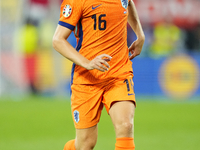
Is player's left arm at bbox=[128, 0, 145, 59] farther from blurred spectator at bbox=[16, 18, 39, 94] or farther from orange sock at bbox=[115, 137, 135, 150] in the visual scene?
blurred spectator at bbox=[16, 18, 39, 94]

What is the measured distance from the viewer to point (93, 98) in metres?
4.43

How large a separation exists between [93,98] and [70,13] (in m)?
0.90

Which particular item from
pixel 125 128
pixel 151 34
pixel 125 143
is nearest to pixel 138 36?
pixel 125 128

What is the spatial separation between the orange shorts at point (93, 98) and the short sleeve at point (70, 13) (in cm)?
69

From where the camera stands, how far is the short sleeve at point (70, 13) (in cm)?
416

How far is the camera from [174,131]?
8797 mm

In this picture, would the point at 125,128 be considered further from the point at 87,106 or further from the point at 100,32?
the point at 100,32

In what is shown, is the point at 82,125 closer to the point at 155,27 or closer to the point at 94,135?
the point at 94,135

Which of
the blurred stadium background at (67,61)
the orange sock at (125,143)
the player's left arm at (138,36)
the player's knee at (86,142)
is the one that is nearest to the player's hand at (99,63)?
the orange sock at (125,143)

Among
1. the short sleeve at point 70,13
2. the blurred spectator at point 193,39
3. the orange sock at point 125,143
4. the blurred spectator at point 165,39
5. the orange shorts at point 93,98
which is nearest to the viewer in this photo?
the orange sock at point 125,143

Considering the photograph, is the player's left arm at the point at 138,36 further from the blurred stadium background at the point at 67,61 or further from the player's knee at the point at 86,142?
the blurred stadium background at the point at 67,61

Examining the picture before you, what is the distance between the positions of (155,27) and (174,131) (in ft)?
23.7

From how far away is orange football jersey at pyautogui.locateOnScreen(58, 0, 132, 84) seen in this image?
4.25 m

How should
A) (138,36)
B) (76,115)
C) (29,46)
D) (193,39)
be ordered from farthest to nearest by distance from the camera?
(193,39), (29,46), (138,36), (76,115)
